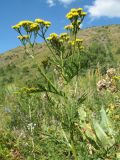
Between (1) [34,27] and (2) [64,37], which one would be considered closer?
(1) [34,27]

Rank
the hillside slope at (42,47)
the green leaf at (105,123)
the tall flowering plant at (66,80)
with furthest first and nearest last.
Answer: the hillside slope at (42,47), the green leaf at (105,123), the tall flowering plant at (66,80)

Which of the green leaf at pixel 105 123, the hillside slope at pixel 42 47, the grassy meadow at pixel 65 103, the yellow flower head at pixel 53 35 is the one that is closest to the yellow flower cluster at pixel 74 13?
the grassy meadow at pixel 65 103

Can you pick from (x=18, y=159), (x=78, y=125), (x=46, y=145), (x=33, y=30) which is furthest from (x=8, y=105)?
(x=33, y=30)

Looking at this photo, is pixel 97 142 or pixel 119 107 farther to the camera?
pixel 119 107

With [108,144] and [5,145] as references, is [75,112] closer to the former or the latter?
[108,144]

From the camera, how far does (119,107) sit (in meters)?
5.87

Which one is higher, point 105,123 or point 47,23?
point 47,23

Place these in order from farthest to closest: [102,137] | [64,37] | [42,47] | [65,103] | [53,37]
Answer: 1. [42,47]
2. [102,137]
3. [64,37]
4. [53,37]
5. [65,103]

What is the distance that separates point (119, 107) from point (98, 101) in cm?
119

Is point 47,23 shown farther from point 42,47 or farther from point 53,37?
→ point 42,47

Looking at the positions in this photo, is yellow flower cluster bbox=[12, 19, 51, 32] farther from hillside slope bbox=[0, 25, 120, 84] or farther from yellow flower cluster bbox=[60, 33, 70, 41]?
hillside slope bbox=[0, 25, 120, 84]

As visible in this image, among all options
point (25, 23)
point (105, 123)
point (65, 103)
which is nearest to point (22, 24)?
point (25, 23)

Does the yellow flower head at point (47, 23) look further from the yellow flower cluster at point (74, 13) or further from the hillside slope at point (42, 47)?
the hillside slope at point (42, 47)

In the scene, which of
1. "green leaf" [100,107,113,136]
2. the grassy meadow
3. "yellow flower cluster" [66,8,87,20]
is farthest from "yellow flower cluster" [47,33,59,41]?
"green leaf" [100,107,113,136]
